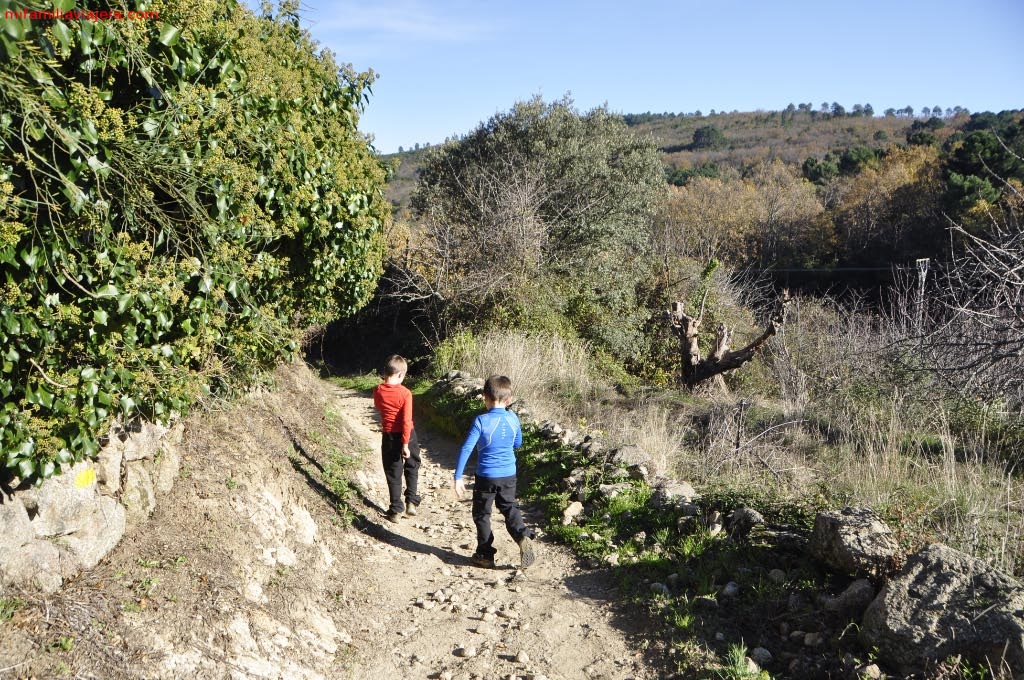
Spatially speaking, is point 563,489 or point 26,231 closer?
point 26,231

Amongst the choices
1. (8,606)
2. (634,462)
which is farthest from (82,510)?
(634,462)

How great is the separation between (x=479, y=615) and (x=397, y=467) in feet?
6.76

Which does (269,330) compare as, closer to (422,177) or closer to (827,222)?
(422,177)

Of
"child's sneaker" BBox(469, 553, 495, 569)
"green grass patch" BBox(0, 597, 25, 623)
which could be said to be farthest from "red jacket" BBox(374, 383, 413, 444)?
"green grass patch" BBox(0, 597, 25, 623)

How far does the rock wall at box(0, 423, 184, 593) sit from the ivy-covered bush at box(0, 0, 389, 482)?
21 centimetres

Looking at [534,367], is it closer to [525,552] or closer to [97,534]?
[525,552]

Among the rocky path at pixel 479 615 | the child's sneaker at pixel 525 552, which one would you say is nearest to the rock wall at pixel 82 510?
the rocky path at pixel 479 615

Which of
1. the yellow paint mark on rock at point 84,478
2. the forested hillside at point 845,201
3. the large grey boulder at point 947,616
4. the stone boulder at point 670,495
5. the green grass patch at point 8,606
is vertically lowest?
the stone boulder at point 670,495

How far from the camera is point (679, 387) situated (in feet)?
59.9

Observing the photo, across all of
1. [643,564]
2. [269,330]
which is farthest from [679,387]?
[269,330]

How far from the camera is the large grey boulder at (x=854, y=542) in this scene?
4477mm

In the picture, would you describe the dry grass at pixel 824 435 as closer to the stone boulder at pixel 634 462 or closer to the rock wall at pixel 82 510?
the stone boulder at pixel 634 462

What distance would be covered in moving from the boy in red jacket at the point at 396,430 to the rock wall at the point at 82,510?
2.17 meters

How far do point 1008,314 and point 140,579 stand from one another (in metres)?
7.96
